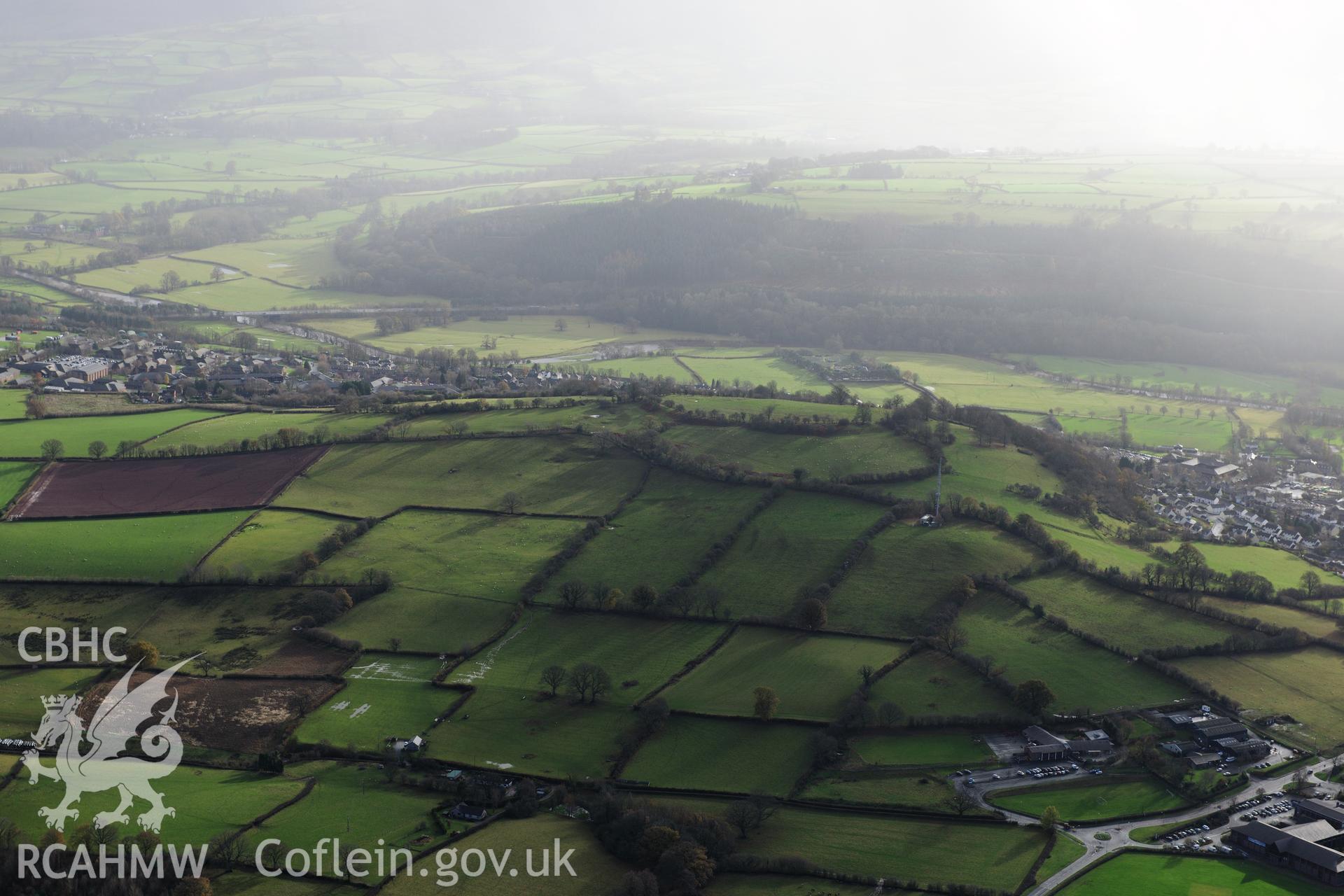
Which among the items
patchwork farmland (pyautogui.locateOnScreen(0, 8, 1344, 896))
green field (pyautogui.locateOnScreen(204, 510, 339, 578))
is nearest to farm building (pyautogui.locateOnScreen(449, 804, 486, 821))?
patchwork farmland (pyautogui.locateOnScreen(0, 8, 1344, 896))

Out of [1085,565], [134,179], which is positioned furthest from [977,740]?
[134,179]

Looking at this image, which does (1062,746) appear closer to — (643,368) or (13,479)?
(13,479)

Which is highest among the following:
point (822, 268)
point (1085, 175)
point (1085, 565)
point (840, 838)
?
point (1085, 175)

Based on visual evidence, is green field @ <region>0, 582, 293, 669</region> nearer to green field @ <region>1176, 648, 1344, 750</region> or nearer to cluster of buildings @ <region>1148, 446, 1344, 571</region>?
green field @ <region>1176, 648, 1344, 750</region>

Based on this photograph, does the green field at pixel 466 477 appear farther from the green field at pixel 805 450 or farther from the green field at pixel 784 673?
the green field at pixel 784 673

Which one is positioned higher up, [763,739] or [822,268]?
[822,268]

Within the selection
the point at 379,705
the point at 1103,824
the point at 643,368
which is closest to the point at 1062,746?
the point at 1103,824

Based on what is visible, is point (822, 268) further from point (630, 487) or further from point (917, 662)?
point (917, 662)
